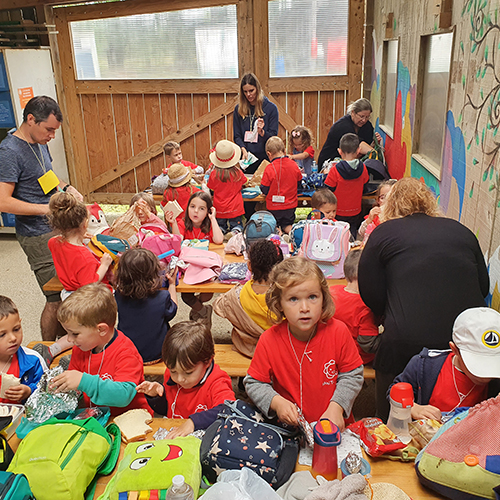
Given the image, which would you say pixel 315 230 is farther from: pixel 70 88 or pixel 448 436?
pixel 70 88

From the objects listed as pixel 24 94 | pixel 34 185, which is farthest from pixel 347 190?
pixel 24 94

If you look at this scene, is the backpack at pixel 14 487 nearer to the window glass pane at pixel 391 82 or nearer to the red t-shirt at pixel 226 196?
the red t-shirt at pixel 226 196

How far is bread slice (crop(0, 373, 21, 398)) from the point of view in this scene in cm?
237

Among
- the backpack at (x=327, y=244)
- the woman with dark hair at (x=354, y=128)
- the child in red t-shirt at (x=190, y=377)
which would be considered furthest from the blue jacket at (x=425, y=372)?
the woman with dark hair at (x=354, y=128)

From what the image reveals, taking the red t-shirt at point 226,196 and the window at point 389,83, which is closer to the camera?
the red t-shirt at point 226,196

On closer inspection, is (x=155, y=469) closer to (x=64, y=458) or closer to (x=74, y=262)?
(x=64, y=458)

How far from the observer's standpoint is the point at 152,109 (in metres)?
8.86

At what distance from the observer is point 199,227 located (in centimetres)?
455

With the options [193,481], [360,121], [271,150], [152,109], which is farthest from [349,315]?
[152,109]

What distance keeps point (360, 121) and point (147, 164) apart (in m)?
4.53

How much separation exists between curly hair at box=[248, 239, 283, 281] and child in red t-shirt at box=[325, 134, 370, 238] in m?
2.75

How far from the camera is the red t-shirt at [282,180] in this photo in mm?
5617

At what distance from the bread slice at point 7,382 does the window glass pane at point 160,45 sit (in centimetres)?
716

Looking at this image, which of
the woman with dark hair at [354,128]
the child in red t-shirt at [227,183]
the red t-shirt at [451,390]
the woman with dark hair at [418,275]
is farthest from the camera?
the woman with dark hair at [354,128]
